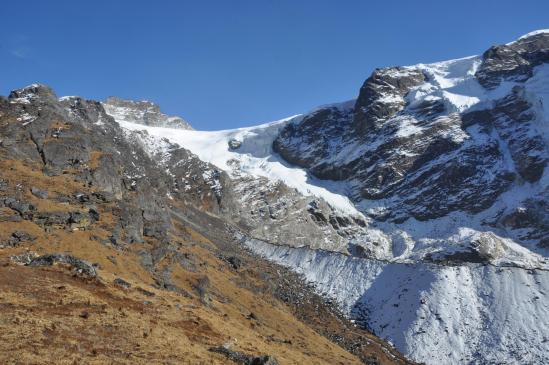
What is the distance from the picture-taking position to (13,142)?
9706cm

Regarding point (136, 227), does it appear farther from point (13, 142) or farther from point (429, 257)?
point (429, 257)

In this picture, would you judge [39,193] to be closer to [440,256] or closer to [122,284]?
[122,284]

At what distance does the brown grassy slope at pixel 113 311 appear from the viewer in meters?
28.8

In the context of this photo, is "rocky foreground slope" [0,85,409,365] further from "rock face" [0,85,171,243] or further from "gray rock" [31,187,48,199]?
"rock face" [0,85,171,243]

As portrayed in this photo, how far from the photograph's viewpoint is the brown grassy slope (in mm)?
28812

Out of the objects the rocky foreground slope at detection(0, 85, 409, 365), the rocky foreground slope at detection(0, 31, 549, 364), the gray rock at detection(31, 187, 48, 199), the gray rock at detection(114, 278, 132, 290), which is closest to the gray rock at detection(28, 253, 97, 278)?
the rocky foreground slope at detection(0, 85, 409, 365)

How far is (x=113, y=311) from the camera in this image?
1435 inches

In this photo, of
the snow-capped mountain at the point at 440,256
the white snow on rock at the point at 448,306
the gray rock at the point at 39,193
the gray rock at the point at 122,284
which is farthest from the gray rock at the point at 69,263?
the snow-capped mountain at the point at 440,256

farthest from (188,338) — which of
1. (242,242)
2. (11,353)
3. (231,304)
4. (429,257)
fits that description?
(429,257)

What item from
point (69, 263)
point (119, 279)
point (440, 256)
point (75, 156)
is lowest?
point (440, 256)

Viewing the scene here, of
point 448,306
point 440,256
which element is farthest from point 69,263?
point 440,256

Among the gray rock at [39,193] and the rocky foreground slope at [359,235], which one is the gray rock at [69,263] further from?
the gray rock at [39,193]

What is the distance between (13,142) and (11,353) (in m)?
80.7

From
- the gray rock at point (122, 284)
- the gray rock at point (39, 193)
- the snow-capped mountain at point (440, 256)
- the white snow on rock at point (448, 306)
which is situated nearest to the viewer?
the gray rock at point (122, 284)
